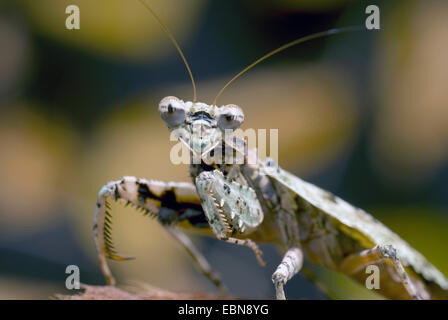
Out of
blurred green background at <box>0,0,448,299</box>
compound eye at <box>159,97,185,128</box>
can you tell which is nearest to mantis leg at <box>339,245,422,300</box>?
compound eye at <box>159,97,185,128</box>

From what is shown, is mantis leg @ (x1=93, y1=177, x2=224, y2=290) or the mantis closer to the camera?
the mantis

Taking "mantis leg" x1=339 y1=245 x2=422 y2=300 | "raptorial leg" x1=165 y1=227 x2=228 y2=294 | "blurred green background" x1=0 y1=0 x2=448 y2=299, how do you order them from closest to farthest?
1. "mantis leg" x1=339 y1=245 x2=422 y2=300
2. "raptorial leg" x1=165 y1=227 x2=228 y2=294
3. "blurred green background" x1=0 y1=0 x2=448 y2=299

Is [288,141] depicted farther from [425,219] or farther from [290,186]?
[290,186]

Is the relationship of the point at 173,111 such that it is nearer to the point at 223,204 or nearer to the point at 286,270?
the point at 223,204

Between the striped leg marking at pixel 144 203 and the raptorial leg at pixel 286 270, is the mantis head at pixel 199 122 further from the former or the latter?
the raptorial leg at pixel 286 270

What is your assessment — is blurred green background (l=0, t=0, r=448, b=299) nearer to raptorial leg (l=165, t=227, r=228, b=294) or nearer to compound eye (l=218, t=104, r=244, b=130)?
raptorial leg (l=165, t=227, r=228, b=294)

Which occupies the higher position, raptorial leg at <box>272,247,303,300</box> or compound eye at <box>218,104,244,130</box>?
compound eye at <box>218,104,244,130</box>

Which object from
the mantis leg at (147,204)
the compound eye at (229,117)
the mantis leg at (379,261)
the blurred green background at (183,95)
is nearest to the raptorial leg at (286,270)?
the mantis leg at (379,261)
